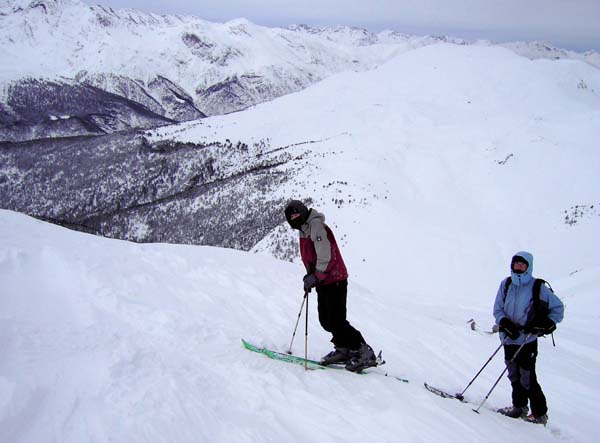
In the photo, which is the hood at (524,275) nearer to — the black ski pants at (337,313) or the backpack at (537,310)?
the backpack at (537,310)

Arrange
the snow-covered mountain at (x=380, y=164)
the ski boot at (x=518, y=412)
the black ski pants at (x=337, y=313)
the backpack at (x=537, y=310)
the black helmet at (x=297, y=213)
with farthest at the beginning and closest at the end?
the snow-covered mountain at (x=380, y=164), the ski boot at (x=518, y=412), the black ski pants at (x=337, y=313), the backpack at (x=537, y=310), the black helmet at (x=297, y=213)

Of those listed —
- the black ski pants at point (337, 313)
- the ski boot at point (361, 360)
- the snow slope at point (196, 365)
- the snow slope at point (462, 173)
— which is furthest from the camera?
the snow slope at point (462, 173)

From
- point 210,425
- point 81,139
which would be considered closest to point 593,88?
point 210,425

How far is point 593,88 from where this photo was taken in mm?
72625

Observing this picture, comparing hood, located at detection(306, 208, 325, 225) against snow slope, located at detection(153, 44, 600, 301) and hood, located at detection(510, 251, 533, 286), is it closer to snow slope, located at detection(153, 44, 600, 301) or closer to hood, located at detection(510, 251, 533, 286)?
hood, located at detection(510, 251, 533, 286)

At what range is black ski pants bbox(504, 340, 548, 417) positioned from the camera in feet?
21.5

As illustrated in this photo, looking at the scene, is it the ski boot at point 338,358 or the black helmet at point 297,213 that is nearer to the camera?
the black helmet at point 297,213

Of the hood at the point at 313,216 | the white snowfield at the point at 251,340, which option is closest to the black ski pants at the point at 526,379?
the white snowfield at the point at 251,340

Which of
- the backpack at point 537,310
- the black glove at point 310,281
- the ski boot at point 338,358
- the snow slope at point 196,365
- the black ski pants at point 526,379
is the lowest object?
the snow slope at point 196,365

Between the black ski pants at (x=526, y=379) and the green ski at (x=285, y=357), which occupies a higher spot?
the black ski pants at (x=526, y=379)

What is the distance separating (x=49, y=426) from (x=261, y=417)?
7.35 ft

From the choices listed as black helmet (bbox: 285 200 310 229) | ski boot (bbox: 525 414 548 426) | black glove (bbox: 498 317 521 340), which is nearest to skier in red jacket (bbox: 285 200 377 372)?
black helmet (bbox: 285 200 310 229)

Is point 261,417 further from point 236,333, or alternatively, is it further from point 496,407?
point 496,407

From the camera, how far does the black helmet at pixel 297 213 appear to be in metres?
6.02
